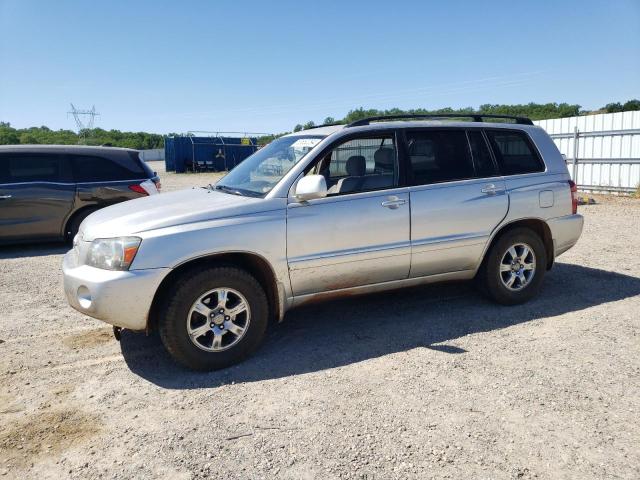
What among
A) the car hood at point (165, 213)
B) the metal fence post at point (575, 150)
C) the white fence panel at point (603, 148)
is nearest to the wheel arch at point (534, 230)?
the car hood at point (165, 213)

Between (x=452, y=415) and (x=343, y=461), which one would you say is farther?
(x=452, y=415)

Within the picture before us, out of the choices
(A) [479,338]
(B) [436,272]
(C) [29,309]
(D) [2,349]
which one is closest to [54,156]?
A: (C) [29,309]

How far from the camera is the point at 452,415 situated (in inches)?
127

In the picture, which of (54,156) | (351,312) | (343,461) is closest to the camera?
(343,461)

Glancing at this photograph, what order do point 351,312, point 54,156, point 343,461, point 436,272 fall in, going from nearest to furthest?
point 343,461, point 436,272, point 351,312, point 54,156

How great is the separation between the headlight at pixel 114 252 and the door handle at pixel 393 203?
6.61ft

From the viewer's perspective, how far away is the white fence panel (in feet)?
49.9

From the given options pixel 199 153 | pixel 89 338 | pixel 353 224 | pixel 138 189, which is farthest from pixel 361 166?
pixel 199 153

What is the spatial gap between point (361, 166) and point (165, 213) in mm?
1693

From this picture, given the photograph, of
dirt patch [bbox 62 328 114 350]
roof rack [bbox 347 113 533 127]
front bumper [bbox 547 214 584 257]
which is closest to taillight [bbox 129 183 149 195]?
dirt patch [bbox 62 328 114 350]

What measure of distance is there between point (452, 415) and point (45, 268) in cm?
653

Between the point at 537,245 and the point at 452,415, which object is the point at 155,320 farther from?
the point at 537,245

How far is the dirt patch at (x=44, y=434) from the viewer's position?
2.95 m

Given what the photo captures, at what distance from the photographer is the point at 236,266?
4020 millimetres
